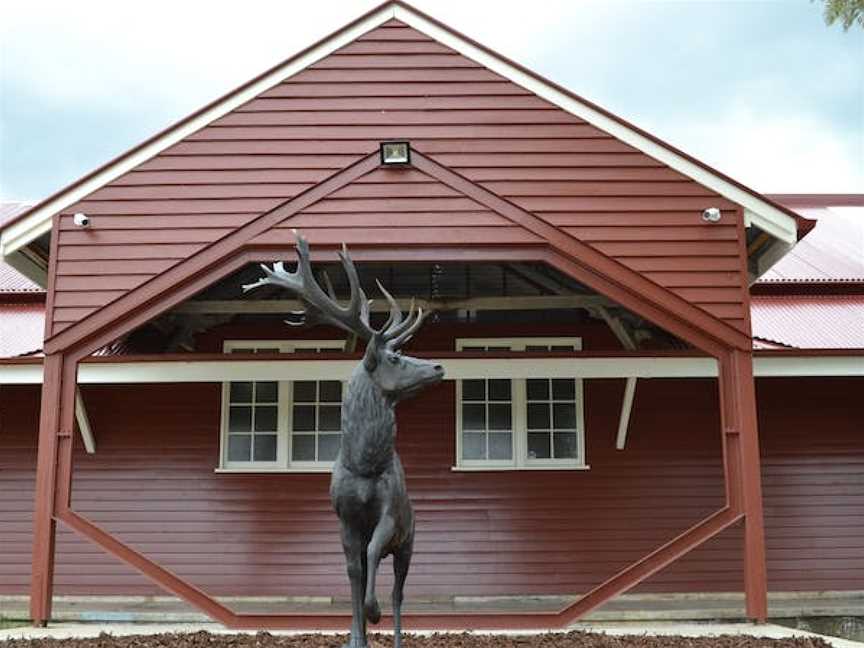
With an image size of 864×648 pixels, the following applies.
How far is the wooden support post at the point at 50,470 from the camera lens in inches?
303

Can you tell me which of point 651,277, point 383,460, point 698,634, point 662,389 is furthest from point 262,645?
point 662,389

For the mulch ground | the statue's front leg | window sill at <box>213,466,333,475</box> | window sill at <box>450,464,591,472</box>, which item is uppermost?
window sill at <box>450,464,591,472</box>

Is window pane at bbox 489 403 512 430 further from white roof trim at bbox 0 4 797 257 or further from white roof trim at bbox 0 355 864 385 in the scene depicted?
white roof trim at bbox 0 4 797 257

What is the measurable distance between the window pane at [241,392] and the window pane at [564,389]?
3582 mm

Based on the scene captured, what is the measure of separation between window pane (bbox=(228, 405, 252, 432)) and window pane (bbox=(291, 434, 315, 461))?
0.56 meters

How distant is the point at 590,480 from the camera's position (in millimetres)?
10648

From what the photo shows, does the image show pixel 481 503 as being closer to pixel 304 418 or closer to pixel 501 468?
pixel 501 468

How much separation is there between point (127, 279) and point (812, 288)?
896cm

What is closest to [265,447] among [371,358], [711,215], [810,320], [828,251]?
[711,215]

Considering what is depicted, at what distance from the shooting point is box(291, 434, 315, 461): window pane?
10.9 metres

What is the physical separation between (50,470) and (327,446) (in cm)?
359

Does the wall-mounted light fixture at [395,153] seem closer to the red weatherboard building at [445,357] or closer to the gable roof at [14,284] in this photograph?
the red weatherboard building at [445,357]

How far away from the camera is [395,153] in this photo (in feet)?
27.3

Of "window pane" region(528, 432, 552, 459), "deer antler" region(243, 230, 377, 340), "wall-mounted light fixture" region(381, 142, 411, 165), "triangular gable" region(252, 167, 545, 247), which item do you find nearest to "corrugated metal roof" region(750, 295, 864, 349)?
"window pane" region(528, 432, 552, 459)
